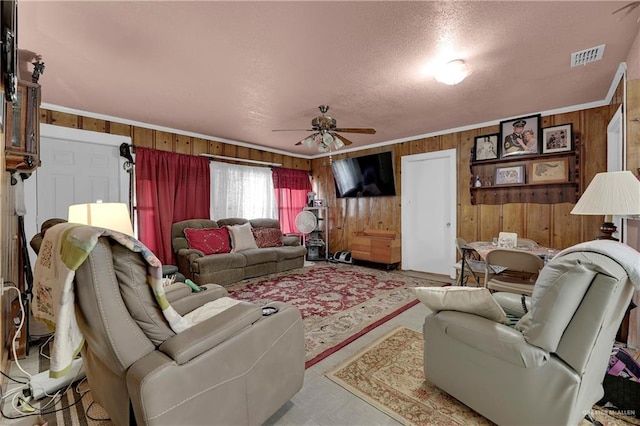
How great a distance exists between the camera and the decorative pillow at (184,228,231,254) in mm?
4082

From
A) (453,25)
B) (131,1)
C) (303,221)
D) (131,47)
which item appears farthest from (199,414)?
(303,221)

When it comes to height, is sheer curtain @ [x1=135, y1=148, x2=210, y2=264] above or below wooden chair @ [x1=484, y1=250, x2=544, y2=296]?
above

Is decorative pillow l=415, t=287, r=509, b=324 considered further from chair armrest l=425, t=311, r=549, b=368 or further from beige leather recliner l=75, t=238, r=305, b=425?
beige leather recliner l=75, t=238, r=305, b=425

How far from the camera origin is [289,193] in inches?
236

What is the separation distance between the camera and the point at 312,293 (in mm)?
3637

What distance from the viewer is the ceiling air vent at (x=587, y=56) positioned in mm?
2152

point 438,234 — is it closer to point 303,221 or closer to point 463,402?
point 303,221

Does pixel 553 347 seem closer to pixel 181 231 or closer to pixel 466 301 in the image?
pixel 466 301

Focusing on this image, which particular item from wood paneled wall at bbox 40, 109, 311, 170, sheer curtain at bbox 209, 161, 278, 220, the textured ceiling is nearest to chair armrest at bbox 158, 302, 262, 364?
the textured ceiling

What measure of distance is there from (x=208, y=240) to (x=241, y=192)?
1329 mm

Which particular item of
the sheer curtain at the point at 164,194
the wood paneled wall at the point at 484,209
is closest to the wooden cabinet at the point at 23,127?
the sheer curtain at the point at 164,194

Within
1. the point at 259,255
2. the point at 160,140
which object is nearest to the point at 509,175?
the point at 259,255

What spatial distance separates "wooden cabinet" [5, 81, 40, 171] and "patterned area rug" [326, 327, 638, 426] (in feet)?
8.42

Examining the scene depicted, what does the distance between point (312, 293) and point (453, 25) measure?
10.1 feet
